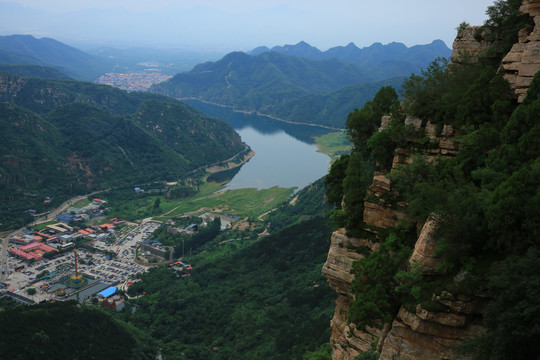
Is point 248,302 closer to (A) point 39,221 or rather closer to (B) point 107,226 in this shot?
(B) point 107,226

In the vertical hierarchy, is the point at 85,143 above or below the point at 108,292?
above

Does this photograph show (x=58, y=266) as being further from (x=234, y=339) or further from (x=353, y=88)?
(x=353, y=88)

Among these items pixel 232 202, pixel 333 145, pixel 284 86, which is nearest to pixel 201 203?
pixel 232 202

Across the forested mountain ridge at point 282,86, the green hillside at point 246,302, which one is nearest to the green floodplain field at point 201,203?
the green hillside at point 246,302

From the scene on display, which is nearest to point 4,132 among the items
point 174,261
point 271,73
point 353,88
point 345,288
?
point 174,261

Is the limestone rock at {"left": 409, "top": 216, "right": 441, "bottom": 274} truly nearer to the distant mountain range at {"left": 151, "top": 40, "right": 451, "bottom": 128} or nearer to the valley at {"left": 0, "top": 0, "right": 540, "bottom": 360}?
the valley at {"left": 0, "top": 0, "right": 540, "bottom": 360}

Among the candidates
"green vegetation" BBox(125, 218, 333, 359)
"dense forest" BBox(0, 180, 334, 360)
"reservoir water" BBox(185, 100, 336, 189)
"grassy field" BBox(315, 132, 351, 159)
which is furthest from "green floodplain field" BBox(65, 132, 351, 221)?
"grassy field" BBox(315, 132, 351, 159)

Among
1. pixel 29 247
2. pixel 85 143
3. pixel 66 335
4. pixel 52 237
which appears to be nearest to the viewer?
pixel 66 335
